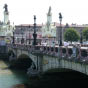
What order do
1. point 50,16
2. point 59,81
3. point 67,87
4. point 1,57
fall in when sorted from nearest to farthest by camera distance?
point 67,87
point 59,81
point 1,57
point 50,16

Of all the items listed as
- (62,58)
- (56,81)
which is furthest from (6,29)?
(62,58)

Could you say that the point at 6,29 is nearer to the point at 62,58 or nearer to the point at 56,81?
the point at 56,81

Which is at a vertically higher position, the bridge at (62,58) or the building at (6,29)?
the building at (6,29)

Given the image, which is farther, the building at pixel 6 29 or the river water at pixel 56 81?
the building at pixel 6 29

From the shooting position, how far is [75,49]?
19.6 meters

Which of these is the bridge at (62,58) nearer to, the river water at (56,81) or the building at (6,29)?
the river water at (56,81)

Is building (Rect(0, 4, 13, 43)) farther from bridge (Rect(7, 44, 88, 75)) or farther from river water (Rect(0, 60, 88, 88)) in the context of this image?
bridge (Rect(7, 44, 88, 75))

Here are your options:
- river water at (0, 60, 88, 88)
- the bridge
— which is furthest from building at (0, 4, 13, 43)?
the bridge

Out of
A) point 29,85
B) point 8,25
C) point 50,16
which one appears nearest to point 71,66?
point 29,85

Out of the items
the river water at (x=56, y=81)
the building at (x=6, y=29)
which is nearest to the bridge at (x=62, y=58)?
the river water at (x=56, y=81)

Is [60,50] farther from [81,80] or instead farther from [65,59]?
[81,80]

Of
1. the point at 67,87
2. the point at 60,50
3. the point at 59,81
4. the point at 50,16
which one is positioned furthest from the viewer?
the point at 50,16

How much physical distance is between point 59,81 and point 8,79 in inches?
Result: 324

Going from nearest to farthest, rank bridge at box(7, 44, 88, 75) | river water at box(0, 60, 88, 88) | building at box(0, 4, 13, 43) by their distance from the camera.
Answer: bridge at box(7, 44, 88, 75) < river water at box(0, 60, 88, 88) < building at box(0, 4, 13, 43)
